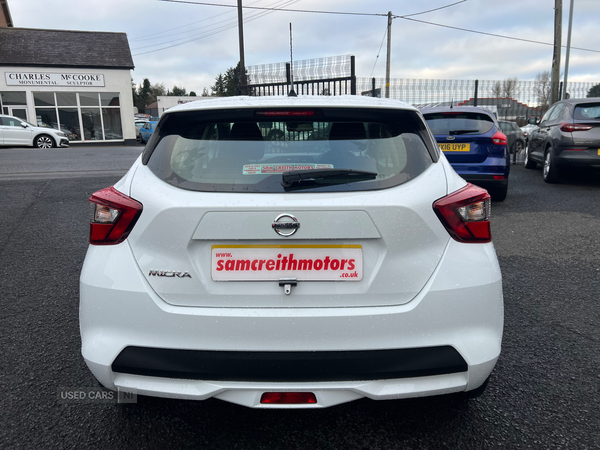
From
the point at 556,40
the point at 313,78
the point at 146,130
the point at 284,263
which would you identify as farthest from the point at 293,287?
the point at 146,130

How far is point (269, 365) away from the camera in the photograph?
1849mm

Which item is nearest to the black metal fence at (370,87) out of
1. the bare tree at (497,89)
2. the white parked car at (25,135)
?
the bare tree at (497,89)

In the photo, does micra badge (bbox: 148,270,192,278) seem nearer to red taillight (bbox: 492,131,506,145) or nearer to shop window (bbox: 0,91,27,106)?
red taillight (bbox: 492,131,506,145)

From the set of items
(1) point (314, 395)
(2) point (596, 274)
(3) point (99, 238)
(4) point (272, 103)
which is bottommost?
(2) point (596, 274)

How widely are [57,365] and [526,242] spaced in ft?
16.2

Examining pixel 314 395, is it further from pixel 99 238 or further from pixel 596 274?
pixel 596 274

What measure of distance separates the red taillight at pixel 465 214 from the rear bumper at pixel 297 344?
63mm

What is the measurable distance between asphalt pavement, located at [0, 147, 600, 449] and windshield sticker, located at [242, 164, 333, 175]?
3.97 feet

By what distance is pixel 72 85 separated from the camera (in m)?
29.1

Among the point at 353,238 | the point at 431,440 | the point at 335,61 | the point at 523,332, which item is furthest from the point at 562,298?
the point at 335,61

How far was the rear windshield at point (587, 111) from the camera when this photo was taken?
362 inches

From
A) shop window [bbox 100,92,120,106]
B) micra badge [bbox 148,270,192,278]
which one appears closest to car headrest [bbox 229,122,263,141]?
micra badge [bbox 148,270,192,278]

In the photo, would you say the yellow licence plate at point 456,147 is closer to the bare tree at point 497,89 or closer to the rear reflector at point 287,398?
the rear reflector at point 287,398

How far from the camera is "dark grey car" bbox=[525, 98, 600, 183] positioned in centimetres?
Answer: 905
